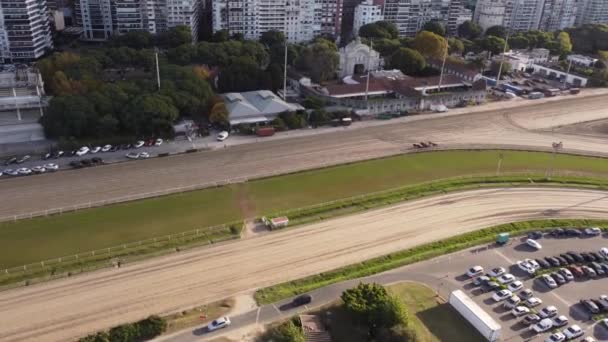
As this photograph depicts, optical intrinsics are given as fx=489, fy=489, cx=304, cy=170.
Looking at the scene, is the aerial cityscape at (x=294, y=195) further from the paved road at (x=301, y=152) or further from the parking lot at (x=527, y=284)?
the paved road at (x=301, y=152)

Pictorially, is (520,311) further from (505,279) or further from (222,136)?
(222,136)

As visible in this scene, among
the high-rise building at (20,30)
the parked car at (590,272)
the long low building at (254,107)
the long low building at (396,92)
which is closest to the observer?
the parked car at (590,272)

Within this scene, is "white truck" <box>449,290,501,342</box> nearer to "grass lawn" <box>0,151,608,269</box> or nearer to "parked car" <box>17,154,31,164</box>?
"grass lawn" <box>0,151,608,269</box>

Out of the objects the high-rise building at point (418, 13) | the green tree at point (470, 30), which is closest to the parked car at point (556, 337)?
the high-rise building at point (418, 13)

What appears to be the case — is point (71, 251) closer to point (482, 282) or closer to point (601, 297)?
point (482, 282)

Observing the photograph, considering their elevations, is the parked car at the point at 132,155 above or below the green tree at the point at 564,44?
below

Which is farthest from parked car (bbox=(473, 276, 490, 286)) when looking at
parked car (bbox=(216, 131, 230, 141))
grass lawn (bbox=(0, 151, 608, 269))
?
parked car (bbox=(216, 131, 230, 141))
